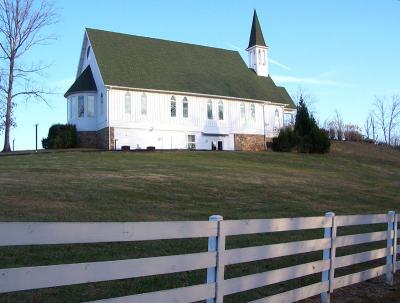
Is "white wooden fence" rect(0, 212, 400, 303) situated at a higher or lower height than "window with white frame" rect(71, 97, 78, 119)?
lower

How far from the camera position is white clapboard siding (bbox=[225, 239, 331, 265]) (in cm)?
572

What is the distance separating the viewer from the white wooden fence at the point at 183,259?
3.73 metres

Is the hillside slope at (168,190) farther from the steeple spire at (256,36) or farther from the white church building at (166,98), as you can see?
the steeple spire at (256,36)

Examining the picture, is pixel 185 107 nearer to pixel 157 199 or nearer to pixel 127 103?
pixel 127 103

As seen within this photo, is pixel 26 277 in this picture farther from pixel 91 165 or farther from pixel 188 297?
pixel 91 165

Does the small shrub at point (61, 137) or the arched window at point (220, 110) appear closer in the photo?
the small shrub at point (61, 137)

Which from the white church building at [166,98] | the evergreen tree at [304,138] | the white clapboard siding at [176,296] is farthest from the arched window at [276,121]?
the white clapboard siding at [176,296]

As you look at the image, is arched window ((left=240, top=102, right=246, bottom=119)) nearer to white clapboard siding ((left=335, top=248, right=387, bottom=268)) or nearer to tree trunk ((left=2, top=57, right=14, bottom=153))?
tree trunk ((left=2, top=57, right=14, bottom=153))

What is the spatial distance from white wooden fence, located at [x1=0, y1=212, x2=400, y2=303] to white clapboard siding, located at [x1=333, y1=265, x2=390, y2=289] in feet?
0.05

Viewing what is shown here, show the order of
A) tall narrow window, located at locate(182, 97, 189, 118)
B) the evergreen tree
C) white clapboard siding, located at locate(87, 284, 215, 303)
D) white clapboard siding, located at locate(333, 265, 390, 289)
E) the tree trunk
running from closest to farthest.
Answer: white clapboard siding, located at locate(87, 284, 215, 303) < white clapboard siding, located at locate(333, 265, 390, 289) < the tree trunk < the evergreen tree < tall narrow window, located at locate(182, 97, 189, 118)

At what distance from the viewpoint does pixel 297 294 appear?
6996 millimetres

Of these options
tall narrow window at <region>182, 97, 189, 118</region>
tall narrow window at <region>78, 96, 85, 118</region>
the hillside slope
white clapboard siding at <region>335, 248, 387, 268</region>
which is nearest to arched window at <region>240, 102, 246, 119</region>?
tall narrow window at <region>182, 97, 189, 118</region>

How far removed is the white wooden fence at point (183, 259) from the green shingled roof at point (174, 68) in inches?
1437

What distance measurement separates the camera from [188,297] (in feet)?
16.7
